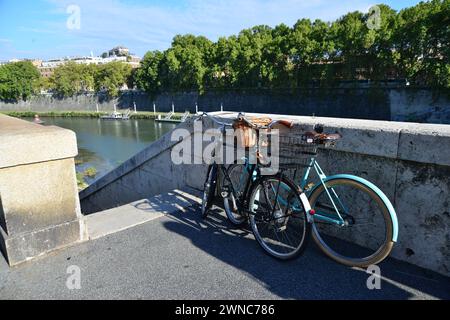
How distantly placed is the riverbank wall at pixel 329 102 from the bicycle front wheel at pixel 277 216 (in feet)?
121

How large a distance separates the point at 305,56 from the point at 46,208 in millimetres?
41523

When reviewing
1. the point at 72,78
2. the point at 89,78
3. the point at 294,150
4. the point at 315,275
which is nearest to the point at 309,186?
the point at 294,150

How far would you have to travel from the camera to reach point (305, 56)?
40.7 metres

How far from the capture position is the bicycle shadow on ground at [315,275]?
8.32 feet

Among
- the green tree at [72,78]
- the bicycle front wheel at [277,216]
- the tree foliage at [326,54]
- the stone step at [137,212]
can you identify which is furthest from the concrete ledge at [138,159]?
the green tree at [72,78]

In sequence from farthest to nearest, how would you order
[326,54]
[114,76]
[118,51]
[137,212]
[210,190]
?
[118,51]
[114,76]
[326,54]
[137,212]
[210,190]

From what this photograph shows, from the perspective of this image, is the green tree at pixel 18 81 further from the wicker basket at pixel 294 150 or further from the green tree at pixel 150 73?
the wicker basket at pixel 294 150

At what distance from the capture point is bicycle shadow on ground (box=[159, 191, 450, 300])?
2.54m

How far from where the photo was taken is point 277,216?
3146 mm

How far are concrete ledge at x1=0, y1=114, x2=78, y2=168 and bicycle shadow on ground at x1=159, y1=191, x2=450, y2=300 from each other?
1.55 m

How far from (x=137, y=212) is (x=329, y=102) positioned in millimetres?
42004

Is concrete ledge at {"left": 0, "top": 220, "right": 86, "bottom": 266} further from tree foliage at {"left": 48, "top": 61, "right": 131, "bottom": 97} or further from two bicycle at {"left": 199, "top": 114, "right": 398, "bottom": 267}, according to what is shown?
tree foliage at {"left": 48, "top": 61, "right": 131, "bottom": 97}

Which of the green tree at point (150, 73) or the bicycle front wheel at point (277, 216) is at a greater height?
the green tree at point (150, 73)

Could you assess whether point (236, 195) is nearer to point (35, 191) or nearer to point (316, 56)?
point (35, 191)
